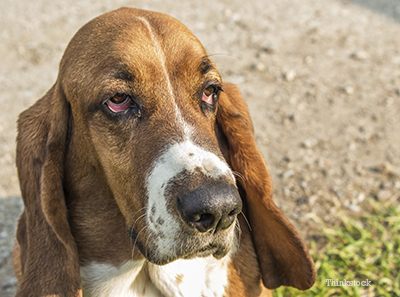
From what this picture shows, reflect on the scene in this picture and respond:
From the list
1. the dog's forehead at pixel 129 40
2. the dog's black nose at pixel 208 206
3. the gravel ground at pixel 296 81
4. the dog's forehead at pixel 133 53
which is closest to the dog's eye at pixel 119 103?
the dog's forehead at pixel 133 53

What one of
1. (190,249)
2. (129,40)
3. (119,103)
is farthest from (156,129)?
(190,249)

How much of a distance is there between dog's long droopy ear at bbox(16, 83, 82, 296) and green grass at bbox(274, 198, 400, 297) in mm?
2107

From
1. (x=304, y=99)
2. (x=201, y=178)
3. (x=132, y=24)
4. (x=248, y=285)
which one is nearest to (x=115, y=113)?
(x=132, y=24)

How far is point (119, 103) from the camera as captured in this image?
2732mm

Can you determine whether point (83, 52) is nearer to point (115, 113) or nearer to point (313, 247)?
point (115, 113)

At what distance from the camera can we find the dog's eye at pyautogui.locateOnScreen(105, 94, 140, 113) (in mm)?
2713

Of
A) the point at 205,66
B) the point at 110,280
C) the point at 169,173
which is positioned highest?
the point at 205,66

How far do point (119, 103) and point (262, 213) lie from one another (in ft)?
4.39

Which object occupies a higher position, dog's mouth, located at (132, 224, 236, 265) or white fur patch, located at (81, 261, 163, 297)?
dog's mouth, located at (132, 224, 236, 265)

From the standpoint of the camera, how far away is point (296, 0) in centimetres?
884

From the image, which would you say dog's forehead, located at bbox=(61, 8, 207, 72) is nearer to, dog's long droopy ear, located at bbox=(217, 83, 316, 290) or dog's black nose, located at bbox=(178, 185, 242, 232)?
dog's long droopy ear, located at bbox=(217, 83, 316, 290)

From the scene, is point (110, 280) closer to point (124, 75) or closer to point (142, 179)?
point (142, 179)

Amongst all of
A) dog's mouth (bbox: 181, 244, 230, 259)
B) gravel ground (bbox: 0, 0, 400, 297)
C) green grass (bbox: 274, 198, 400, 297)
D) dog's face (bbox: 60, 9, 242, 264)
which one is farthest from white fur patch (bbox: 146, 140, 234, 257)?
green grass (bbox: 274, 198, 400, 297)

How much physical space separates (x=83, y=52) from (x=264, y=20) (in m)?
5.93
